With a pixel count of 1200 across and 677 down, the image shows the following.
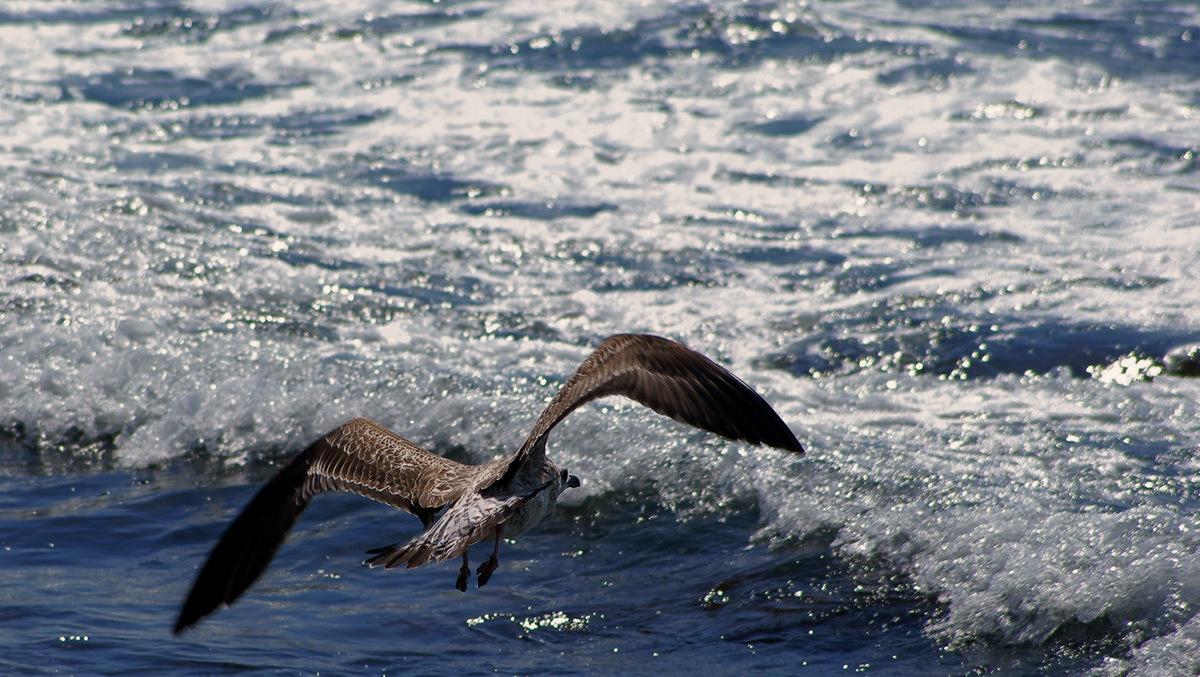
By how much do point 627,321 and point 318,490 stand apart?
14.5 feet

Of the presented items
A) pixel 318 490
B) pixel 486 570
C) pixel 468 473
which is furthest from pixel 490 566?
pixel 318 490

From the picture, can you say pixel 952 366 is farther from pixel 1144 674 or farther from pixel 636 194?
pixel 636 194

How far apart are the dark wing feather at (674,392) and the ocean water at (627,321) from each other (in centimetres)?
113

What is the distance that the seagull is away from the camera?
3.58 m

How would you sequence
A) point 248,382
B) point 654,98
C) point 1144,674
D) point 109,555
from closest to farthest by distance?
1. point 1144,674
2. point 109,555
3. point 248,382
4. point 654,98

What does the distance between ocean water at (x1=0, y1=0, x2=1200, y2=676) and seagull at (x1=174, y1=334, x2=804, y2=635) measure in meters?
0.56

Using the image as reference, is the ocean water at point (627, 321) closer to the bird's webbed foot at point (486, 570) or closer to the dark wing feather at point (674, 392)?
the bird's webbed foot at point (486, 570)

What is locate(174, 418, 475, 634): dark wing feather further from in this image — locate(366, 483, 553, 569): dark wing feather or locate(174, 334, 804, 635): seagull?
locate(366, 483, 553, 569): dark wing feather

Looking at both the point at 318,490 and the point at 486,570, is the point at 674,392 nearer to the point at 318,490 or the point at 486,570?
the point at 486,570

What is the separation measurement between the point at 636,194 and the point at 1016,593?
23.1 ft

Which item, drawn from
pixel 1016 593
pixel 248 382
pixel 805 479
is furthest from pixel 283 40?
pixel 1016 593

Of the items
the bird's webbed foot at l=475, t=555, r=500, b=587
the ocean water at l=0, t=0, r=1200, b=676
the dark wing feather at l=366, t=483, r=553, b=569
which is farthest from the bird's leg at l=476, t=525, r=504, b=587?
the ocean water at l=0, t=0, r=1200, b=676

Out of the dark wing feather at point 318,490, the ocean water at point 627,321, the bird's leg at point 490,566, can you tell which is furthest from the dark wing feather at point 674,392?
the ocean water at point 627,321

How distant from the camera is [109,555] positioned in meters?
5.38
